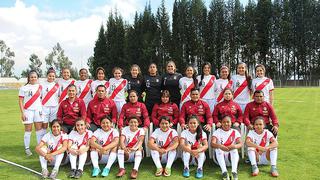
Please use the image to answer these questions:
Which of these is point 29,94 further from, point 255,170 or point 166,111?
point 255,170

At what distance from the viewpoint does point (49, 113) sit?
8.08 metres

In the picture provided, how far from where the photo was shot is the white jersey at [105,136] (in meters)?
6.86

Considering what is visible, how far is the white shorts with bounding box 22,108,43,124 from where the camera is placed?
7.84 m

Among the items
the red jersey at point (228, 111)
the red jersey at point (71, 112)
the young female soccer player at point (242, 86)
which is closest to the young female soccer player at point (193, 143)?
the red jersey at point (228, 111)

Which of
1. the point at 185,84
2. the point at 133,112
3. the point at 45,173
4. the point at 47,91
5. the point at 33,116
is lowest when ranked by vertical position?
the point at 45,173

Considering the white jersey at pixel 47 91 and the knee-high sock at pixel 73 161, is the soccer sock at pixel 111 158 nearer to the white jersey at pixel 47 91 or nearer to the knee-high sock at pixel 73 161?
the knee-high sock at pixel 73 161

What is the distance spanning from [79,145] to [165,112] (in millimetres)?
1884

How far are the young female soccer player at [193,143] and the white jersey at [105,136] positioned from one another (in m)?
1.37

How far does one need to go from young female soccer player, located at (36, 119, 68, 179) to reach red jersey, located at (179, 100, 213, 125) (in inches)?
94.8

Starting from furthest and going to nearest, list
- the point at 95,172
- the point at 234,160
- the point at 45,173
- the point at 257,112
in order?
the point at 257,112 → the point at 95,172 → the point at 234,160 → the point at 45,173

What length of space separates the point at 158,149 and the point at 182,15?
55.5 metres

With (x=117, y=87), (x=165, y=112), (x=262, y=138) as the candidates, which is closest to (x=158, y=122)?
(x=165, y=112)

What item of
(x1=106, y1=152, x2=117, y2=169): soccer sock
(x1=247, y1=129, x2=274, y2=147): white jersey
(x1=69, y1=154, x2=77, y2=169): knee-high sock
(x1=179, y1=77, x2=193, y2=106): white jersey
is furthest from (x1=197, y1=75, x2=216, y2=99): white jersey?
(x1=69, y1=154, x2=77, y2=169): knee-high sock

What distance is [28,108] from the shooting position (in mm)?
7848
